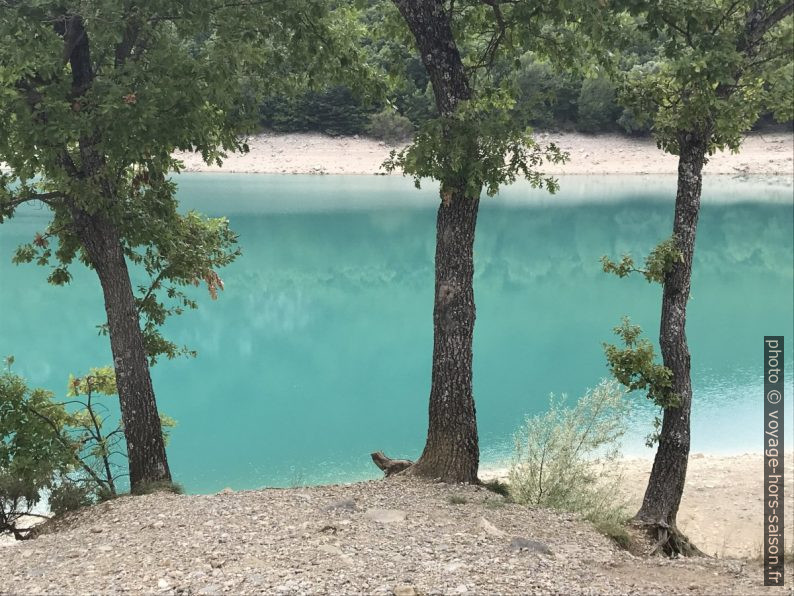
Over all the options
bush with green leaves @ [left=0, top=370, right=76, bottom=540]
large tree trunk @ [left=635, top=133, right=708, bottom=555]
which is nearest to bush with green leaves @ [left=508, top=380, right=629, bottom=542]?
large tree trunk @ [left=635, top=133, right=708, bottom=555]

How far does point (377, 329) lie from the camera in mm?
21719

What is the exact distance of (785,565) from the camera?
241 inches

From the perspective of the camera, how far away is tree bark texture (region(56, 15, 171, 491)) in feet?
24.2

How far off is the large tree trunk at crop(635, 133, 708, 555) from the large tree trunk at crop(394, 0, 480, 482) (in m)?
1.92

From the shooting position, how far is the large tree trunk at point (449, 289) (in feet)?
23.9

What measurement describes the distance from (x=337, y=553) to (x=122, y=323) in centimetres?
355

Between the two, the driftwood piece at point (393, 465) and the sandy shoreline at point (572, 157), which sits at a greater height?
the sandy shoreline at point (572, 157)

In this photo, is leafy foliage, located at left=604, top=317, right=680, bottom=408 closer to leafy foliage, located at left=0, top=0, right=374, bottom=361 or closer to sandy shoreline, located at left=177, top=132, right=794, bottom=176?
leafy foliage, located at left=0, top=0, right=374, bottom=361

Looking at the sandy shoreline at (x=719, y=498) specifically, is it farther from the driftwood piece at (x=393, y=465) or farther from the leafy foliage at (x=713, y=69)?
the leafy foliage at (x=713, y=69)

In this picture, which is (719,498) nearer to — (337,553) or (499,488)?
(499,488)

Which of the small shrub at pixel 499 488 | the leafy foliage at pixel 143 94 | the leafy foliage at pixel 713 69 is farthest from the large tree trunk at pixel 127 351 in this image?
the leafy foliage at pixel 713 69

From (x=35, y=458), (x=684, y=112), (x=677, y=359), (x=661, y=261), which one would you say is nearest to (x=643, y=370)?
(x=677, y=359)

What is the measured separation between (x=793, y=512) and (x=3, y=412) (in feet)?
A: 30.9

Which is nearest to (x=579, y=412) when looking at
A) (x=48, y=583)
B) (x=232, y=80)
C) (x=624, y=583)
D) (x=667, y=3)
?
(x=624, y=583)
